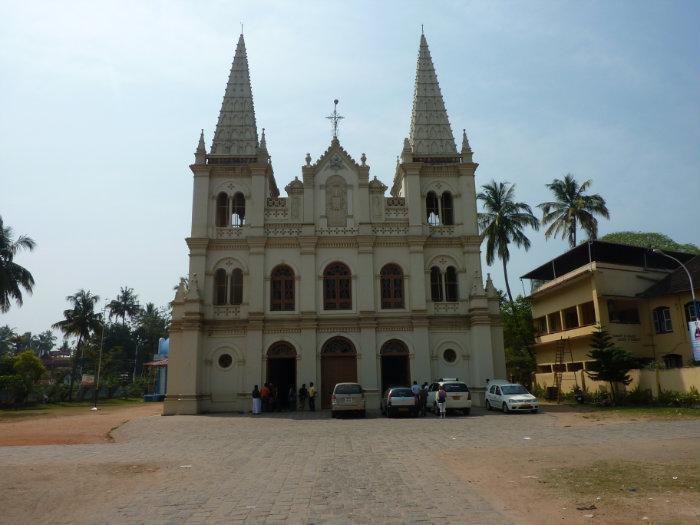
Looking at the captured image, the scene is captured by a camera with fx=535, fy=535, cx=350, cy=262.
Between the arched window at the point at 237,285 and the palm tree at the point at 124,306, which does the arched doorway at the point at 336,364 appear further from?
the palm tree at the point at 124,306

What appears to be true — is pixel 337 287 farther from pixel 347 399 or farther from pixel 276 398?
pixel 347 399

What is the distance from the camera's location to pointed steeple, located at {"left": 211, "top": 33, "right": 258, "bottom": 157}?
3415 cm

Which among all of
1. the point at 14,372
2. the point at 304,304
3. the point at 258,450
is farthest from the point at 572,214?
the point at 14,372

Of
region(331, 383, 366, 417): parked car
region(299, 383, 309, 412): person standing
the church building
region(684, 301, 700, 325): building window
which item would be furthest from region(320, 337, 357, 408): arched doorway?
region(684, 301, 700, 325): building window

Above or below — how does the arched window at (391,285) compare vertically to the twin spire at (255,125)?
below

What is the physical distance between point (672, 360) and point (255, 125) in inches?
1127

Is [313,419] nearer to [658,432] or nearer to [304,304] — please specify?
[304,304]

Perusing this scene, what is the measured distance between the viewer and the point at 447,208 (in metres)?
33.5

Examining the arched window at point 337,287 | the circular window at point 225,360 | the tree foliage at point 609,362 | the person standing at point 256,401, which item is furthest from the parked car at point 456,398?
the circular window at point 225,360

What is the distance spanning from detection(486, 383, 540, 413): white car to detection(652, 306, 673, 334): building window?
10.1 m

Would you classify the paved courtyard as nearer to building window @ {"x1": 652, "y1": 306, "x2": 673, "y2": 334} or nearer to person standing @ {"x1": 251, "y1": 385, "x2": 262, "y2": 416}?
person standing @ {"x1": 251, "y1": 385, "x2": 262, "y2": 416}

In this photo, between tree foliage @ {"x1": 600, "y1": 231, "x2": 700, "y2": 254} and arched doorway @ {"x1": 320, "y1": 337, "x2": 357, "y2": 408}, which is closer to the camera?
arched doorway @ {"x1": 320, "y1": 337, "x2": 357, "y2": 408}

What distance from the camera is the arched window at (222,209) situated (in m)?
32.8

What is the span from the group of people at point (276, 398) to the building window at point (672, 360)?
63.1ft
